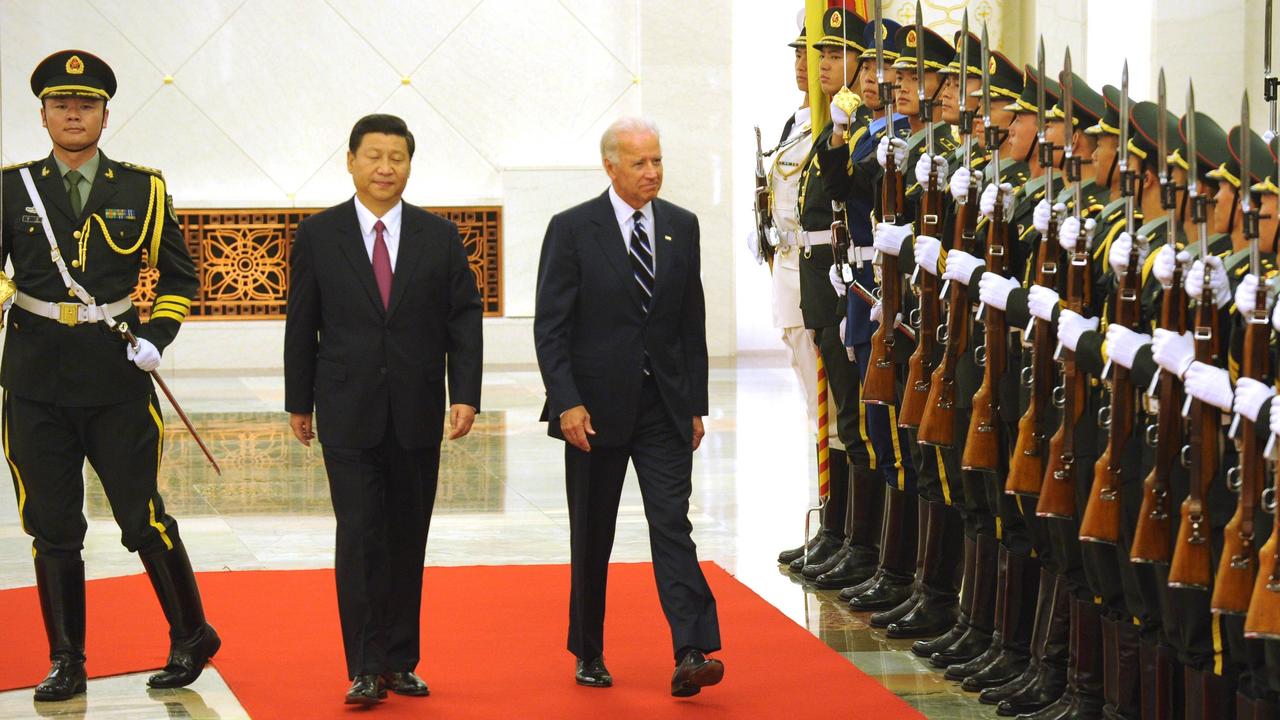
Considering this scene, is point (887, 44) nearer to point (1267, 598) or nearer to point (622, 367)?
point (622, 367)

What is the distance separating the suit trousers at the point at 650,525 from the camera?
15.1 ft

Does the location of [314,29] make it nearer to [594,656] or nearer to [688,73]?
[688,73]

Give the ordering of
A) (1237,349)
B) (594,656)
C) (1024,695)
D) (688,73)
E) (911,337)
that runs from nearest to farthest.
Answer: (1237,349) → (1024,695) → (594,656) → (911,337) → (688,73)

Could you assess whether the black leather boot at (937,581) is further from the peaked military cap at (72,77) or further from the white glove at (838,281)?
the peaked military cap at (72,77)

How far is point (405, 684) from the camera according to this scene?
4.71 meters

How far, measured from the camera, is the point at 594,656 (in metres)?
4.86

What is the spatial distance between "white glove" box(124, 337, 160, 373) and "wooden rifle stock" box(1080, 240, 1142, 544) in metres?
2.47

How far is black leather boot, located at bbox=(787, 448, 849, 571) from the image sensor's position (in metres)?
6.29

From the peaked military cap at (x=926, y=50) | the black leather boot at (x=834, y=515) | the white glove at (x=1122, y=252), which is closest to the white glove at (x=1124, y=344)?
the white glove at (x=1122, y=252)

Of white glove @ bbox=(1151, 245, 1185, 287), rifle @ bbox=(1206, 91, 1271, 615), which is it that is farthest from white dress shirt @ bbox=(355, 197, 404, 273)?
rifle @ bbox=(1206, 91, 1271, 615)

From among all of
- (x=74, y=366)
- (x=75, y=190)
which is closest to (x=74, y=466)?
(x=74, y=366)

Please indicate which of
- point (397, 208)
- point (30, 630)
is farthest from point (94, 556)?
point (397, 208)

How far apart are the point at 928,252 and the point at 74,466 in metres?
2.45

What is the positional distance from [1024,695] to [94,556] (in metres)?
3.80
